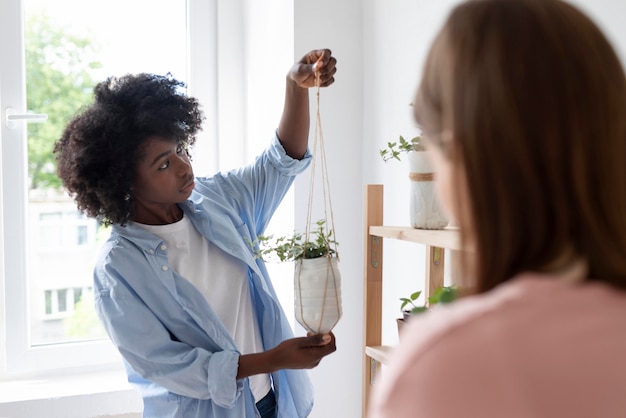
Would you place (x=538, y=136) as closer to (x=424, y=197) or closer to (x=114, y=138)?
(x=424, y=197)

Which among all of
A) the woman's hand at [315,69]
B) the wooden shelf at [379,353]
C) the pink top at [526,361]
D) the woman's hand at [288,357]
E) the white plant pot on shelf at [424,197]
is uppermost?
the woman's hand at [315,69]

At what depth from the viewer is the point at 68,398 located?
6.45 feet

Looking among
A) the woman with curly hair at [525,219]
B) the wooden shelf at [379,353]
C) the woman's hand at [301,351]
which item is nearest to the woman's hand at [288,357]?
the woman's hand at [301,351]

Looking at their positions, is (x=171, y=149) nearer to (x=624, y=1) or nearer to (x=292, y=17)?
(x=292, y=17)

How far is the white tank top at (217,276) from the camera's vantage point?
1422 mm

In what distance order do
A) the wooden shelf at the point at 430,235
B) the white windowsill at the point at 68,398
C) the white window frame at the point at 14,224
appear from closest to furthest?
the wooden shelf at the point at 430,235 < the white windowsill at the point at 68,398 < the white window frame at the point at 14,224

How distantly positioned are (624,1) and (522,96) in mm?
708

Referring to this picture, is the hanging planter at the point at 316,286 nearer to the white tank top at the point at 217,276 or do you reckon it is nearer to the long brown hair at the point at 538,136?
the white tank top at the point at 217,276

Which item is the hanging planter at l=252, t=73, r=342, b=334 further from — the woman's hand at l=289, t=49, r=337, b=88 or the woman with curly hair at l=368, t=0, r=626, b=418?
the woman with curly hair at l=368, t=0, r=626, b=418

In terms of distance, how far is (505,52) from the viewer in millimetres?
497

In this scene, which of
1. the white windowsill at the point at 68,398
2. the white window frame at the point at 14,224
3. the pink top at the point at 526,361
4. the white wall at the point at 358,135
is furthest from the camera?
the white window frame at the point at 14,224

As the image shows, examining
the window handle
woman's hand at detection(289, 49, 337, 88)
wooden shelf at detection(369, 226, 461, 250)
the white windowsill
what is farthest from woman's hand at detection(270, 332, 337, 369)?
the window handle

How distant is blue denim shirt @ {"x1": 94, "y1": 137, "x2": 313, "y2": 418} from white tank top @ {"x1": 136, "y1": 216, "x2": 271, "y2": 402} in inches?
1.0

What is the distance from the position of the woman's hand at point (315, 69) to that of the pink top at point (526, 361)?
1.00m
